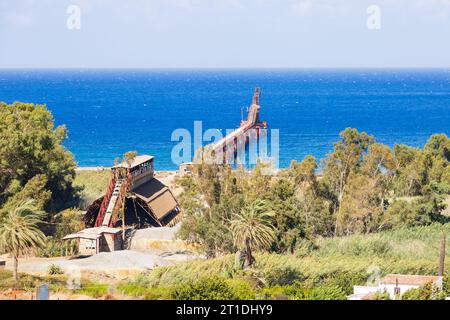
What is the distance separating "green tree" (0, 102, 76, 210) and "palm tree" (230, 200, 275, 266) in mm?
10923

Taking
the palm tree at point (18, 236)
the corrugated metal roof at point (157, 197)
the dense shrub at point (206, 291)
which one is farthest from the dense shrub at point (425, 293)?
the corrugated metal roof at point (157, 197)

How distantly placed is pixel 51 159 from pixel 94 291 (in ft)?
48.5

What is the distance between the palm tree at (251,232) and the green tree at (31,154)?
10923 millimetres

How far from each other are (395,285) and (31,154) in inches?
739

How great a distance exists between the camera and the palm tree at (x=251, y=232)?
28391mm

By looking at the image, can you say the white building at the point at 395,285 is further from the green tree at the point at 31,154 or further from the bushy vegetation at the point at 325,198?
the green tree at the point at 31,154

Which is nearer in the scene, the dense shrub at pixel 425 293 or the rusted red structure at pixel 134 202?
the dense shrub at pixel 425 293

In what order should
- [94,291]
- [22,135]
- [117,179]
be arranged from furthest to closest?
[117,179] < [22,135] < [94,291]

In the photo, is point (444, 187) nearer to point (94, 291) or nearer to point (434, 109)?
point (94, 291)

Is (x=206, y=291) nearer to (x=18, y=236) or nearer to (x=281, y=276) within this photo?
(x=281, y=276)

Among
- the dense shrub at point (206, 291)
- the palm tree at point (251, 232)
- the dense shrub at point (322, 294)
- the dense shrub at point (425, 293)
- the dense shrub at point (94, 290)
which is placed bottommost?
the dense shrub at point (322, 294)

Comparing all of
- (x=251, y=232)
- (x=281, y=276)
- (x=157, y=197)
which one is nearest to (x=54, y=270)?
(x=251, y=232)
